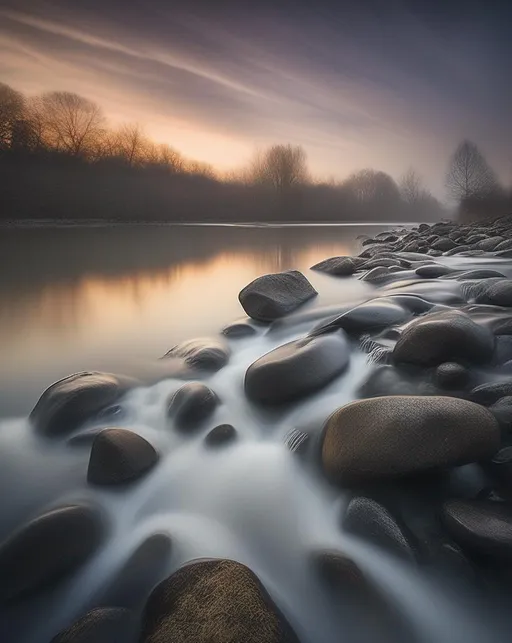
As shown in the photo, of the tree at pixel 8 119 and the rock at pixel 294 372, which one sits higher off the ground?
the tree at pixel 8 119

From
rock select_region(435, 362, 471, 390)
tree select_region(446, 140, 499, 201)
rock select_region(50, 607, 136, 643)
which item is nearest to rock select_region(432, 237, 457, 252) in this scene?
rock select_region(435, 362, 471, 390)

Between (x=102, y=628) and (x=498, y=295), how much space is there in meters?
3.33

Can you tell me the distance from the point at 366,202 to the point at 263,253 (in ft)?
157

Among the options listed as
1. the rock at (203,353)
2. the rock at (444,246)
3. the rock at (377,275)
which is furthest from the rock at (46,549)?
the rock at (444,246)

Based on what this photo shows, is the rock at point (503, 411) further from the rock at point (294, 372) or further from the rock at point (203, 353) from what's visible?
the rock at point (203, 353)

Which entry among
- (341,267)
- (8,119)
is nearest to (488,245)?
(341,267)

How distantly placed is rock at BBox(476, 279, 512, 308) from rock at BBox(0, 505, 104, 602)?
3148 mm

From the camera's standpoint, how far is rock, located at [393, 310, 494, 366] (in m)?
2.21

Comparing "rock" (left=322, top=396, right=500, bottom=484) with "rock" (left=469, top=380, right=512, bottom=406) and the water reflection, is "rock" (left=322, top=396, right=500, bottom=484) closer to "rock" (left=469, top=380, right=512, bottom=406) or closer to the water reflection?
"rock" (left=469, top=380, right=512, bottom=406)

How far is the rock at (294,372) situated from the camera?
2285 millimetres

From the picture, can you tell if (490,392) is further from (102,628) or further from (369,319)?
(102,628)

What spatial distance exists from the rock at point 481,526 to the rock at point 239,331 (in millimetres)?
2534

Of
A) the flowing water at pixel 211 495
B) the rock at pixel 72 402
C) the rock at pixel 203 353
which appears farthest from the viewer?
the rock at pixel 203 353

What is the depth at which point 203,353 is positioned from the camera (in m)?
3.05
